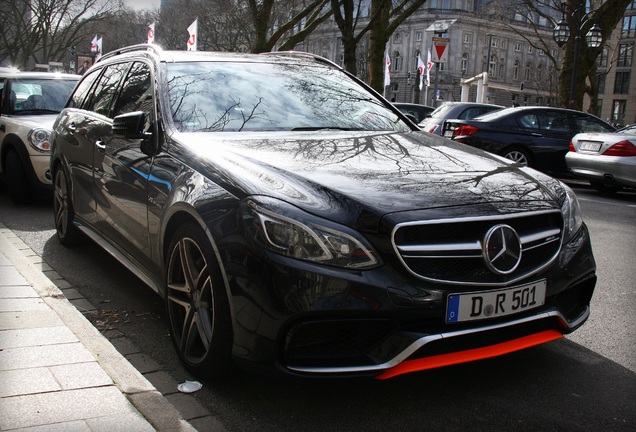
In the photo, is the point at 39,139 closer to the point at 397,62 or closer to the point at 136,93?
the point at 136,93

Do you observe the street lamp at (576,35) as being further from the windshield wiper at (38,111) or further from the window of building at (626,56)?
the window of building at (626,56)

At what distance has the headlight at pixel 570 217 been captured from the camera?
3590 mm

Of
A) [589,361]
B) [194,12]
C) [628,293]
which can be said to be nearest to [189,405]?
[589,361]

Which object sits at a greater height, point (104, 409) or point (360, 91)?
point (360, 91)

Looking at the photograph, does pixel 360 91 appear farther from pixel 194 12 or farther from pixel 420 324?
pixel 194 12

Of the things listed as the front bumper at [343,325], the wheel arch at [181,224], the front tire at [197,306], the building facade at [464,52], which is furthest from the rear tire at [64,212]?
the building facade at [464,52]

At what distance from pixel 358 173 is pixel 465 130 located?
35.5ft

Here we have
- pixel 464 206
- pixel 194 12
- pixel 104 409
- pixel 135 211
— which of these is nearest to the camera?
pixel 104 409

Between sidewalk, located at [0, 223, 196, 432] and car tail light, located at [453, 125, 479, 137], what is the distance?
10.6 m

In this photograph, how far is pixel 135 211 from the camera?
4344 mm

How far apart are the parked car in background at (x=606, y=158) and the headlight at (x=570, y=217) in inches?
334

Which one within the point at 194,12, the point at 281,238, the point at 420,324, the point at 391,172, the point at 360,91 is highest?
the point at 194,12

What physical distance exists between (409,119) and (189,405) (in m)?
2.77

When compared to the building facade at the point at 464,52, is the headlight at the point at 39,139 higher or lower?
lower
